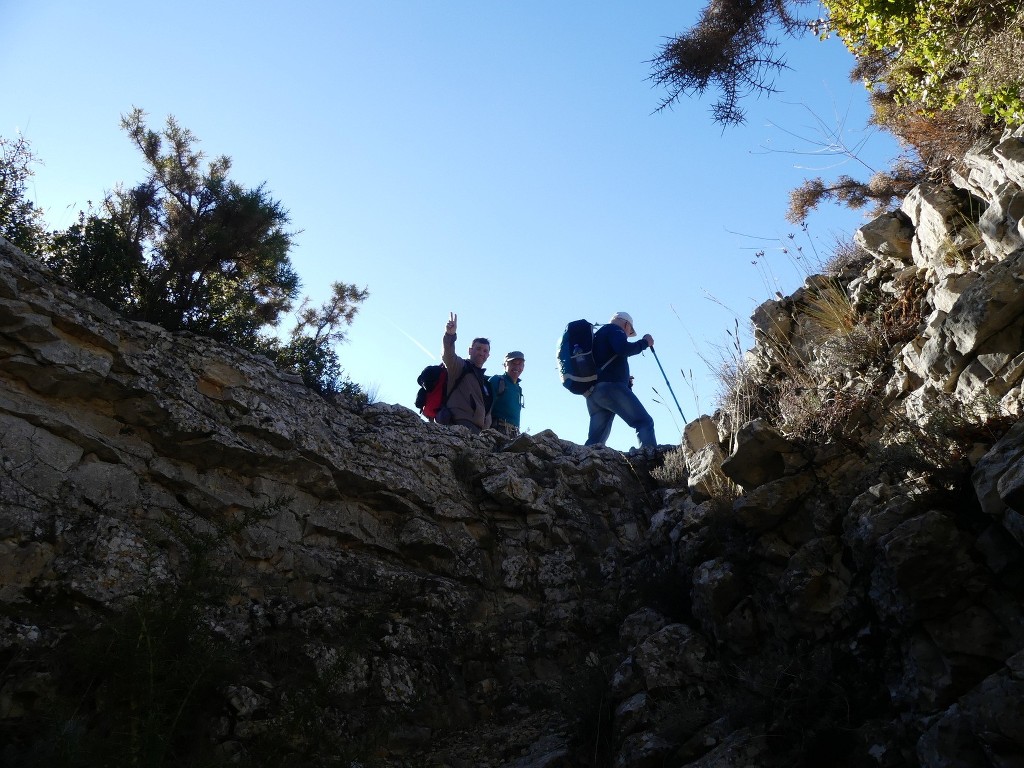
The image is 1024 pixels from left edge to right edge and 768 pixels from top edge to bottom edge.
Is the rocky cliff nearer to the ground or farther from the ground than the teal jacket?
nearer to the ground

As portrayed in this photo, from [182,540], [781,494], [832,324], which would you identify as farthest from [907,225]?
[182,540]

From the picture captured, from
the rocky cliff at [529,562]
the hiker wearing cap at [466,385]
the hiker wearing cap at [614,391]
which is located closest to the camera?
the rocky cliff at [529,562]

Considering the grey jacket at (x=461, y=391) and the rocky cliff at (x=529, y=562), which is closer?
the rocky cliff at (x=529, y=562)

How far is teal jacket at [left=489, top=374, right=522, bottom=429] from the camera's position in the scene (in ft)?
34.6

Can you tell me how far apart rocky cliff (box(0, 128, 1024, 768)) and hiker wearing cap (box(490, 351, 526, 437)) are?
2427 mm

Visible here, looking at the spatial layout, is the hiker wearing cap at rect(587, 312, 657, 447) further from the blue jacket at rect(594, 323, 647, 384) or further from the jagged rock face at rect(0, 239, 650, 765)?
the jagged rock face at rect(0, 239, 650, 765)

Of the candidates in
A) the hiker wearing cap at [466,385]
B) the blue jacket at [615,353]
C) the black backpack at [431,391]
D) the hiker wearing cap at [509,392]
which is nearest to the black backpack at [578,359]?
the blue jacket at [615,353]

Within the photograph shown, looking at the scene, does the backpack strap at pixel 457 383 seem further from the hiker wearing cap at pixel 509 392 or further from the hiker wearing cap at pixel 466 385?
the hiker wearing cap at pixel 509 392

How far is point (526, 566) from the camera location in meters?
7.46

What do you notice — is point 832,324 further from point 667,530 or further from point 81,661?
point 81,661

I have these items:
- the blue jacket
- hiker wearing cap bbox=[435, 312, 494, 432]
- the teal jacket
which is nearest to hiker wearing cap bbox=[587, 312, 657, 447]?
the blue jacket

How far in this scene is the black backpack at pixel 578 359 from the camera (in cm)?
1057

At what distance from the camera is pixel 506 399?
10586 millimetres

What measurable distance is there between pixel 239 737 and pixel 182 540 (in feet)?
5.04
